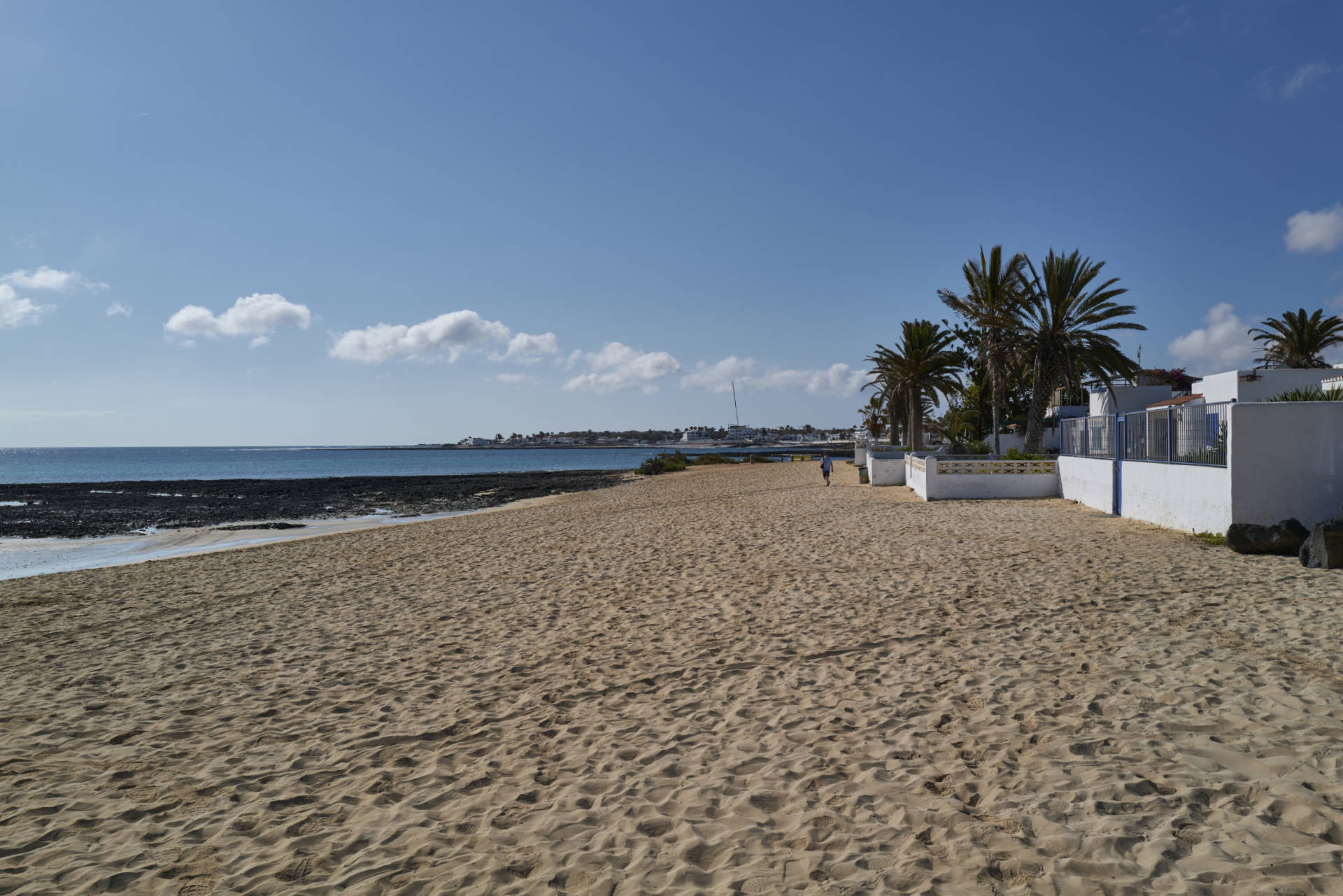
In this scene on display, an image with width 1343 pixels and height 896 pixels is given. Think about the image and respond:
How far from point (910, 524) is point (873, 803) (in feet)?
37.5

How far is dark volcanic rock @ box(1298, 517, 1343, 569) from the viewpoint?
856 centimetres

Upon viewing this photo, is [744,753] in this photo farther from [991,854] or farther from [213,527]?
[213,527]

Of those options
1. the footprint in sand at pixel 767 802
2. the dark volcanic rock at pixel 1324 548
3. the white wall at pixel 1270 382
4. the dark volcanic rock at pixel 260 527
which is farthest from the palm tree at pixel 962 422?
the footprint in sand at pixel 767 802

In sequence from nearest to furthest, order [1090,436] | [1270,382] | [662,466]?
[1090,436] < [1270,382] < [662,466]

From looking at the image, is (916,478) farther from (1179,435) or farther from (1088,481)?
(1179,435)

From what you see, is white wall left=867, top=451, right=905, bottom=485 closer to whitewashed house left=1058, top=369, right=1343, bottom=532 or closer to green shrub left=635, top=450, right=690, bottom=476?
whitewashed house left=1058, top=369, right=1343, bottom=532

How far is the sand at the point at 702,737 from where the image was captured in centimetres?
322

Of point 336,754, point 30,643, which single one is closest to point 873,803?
point 336,754

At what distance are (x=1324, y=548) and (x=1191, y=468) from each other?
3539mm

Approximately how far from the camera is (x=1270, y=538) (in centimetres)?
958

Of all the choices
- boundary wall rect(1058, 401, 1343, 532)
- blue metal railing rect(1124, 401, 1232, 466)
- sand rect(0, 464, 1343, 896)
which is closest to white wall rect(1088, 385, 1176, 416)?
blue metal railing rect(1124, 401, 1232, 466)

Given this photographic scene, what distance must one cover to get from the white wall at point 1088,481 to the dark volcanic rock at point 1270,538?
536 centimetres

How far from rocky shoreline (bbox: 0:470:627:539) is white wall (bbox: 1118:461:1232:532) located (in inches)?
928

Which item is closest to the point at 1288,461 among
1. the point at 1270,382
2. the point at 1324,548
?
the point at 1324,548
